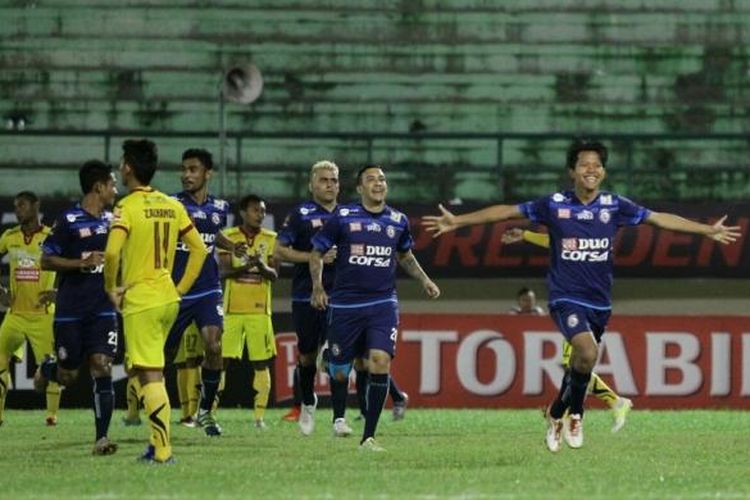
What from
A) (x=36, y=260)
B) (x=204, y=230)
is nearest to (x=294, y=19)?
(x=36, y=260)

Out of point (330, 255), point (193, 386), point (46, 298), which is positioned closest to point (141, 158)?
point (330, 255)

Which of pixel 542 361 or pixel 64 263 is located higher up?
pixel 64 263

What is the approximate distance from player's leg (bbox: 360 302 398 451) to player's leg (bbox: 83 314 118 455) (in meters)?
1.94

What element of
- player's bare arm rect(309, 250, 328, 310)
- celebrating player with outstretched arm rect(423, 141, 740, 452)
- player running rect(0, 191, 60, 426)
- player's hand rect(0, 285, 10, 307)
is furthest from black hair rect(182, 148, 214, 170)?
celebrating player with outstretched arm rect(423, 141, 740, 452)

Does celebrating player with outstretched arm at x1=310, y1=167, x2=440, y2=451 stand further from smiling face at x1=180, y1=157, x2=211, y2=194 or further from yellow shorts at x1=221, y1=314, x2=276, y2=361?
yellow shorts at x1=221, y1=314, x2=276, y2=361

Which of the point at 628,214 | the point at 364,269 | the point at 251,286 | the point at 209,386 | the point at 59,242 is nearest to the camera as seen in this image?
the point at 628,214

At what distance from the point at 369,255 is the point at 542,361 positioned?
30.6 ft

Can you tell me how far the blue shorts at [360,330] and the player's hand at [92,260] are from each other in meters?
2.10

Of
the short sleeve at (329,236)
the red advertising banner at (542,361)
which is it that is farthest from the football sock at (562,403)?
the red advertising banner at (542,361)

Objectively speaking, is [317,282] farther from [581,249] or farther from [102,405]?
[581,249]

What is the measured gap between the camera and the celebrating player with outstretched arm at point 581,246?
48.8ft

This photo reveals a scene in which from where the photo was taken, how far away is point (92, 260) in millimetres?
15000

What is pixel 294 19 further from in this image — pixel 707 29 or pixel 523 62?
pixel 707 29

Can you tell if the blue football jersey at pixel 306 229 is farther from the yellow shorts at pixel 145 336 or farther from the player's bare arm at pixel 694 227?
the yellow shorts at pixel 145 336
